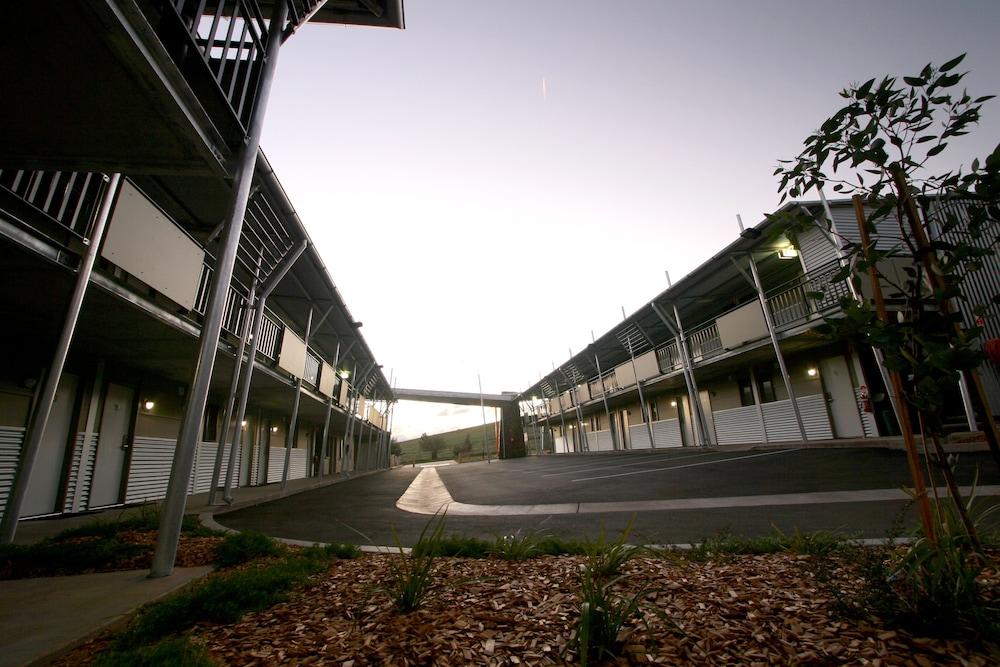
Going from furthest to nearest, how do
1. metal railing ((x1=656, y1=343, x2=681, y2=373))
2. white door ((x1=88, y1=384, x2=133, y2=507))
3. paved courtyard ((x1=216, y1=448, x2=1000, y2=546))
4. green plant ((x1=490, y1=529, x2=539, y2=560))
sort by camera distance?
metal railing ((x1=656, y1=343, x2=681, y2=373)) → white door ((x1=88, y1=384, x2=133, y2=507)) → paved courtyard ((x1=216, y1=448, x2=1000, y2=546)) → green plant ((x1=490, y1=529, x2=539, y2=560))

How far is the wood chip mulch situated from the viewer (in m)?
1.47

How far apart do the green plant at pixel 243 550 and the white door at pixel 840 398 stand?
15991 millimetres

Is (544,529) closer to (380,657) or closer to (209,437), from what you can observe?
(380,657)

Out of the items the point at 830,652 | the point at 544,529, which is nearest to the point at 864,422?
the point at 544,529

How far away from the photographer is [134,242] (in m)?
5.30

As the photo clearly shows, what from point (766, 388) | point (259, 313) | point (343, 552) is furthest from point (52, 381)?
point (766, 388)

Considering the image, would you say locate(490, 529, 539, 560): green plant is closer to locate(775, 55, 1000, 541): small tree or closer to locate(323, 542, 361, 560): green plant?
locate(323, 542, 361, 560): green plant

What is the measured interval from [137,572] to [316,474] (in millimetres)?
21987

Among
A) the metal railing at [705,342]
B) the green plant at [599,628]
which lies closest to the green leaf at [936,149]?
the green plant at [599,628]

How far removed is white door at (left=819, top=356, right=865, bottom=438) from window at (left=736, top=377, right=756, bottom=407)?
132 inches

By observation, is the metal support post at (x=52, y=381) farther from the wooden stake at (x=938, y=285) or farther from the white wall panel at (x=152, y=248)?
the wooden stake at (x=938, y=285)

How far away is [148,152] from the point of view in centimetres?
262

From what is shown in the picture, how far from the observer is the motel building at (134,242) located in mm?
2109

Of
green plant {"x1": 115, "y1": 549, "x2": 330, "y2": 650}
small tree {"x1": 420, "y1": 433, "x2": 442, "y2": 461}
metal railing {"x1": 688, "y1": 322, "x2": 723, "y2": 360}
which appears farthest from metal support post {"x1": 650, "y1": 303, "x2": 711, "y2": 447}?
small tree {"x1": 420, "y1": 433, "x2": 442, "y2": 461}
